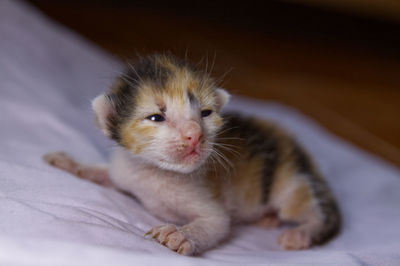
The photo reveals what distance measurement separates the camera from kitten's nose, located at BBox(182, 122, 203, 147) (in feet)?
4.77

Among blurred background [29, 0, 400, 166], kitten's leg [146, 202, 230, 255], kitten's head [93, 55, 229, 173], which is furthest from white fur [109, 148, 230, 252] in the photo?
blurred background [29, 0, 400, 166]

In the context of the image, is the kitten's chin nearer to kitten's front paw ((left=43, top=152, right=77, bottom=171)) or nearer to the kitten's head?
the kitten's head

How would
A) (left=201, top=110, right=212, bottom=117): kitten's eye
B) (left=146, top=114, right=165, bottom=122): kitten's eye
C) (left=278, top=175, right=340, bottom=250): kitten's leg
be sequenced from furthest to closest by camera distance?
(left=278, top=175, right=340, bottom=250): kitten's leg, (left=201, top=110, right=212, bottom=117): kitten's eye, (left=146, top=114, right=165, bottom=122): kitten's eye

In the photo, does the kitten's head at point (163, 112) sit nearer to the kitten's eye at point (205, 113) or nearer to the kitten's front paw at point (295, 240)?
the kitten's eye at point (205, 113)

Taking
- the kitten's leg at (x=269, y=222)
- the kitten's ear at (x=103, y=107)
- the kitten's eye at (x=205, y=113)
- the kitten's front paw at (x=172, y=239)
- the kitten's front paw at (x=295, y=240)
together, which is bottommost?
the kitten's front paw at (x=172, y=239)

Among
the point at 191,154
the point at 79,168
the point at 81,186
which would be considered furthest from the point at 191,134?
the point at 79,168

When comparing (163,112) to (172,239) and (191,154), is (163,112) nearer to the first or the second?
(191,154)

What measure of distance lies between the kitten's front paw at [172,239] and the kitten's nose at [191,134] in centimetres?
28

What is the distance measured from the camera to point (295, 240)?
1.88m

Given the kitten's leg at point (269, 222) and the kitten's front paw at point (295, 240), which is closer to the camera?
the kitten's front paw at point (295, 240)

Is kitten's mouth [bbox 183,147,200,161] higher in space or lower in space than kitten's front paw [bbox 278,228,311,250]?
higher

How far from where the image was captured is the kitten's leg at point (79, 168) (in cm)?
182

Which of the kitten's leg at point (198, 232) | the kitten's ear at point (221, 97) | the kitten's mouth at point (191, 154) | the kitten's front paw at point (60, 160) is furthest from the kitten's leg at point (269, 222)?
A: the kitten's front paw at point (60, 160)

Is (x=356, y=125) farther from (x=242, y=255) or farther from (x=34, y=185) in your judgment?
(x=34, y=185)
